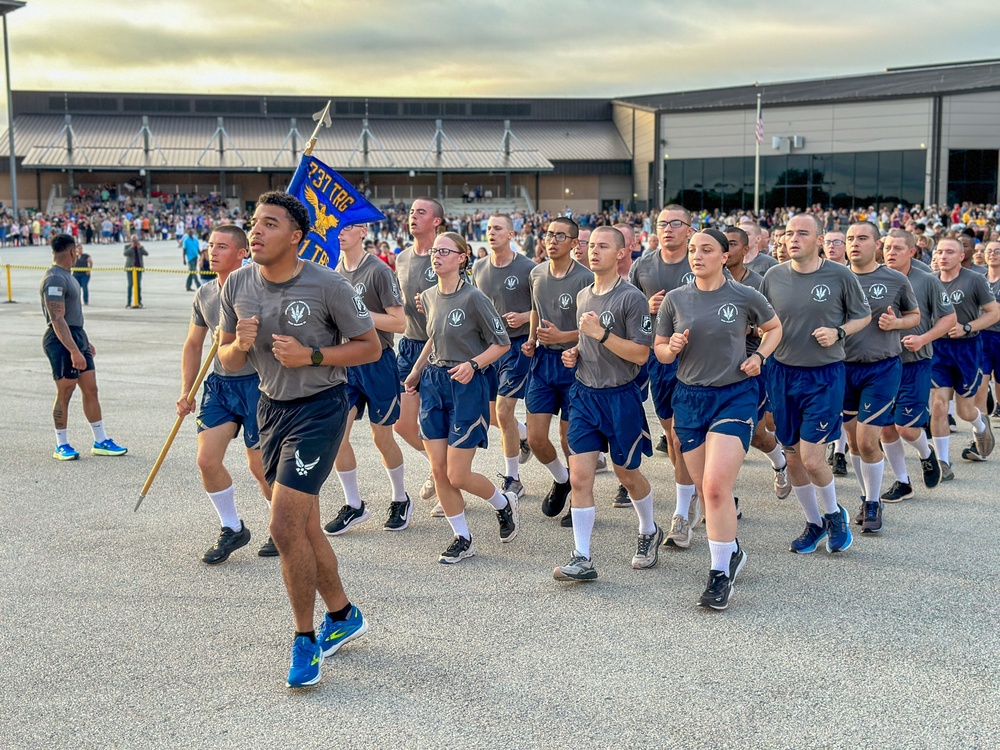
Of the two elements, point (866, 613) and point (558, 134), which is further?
point (558, 134)

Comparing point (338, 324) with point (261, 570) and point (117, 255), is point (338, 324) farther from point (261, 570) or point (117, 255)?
point (117, 255)

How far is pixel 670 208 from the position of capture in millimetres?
8180

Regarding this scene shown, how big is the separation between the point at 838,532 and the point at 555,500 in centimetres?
208

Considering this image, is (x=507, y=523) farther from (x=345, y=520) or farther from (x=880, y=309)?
(x=880, y=309)

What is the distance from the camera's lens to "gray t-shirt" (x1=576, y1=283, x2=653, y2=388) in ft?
21.2

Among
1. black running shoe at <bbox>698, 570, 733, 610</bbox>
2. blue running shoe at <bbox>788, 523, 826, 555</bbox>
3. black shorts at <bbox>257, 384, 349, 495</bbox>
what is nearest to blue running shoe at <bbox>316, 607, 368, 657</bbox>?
black shorts at <bbox>257, 384, 349, 495</bbox>

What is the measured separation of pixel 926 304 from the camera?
8219 mm

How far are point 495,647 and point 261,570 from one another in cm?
194

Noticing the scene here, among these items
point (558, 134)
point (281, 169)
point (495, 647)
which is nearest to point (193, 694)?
point (495, 647)

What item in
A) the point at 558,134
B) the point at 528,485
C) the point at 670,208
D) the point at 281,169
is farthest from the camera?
the point at 558,134

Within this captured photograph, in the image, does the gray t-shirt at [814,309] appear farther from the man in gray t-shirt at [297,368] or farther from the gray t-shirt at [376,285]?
the man in gray t-shirt at [297,368]

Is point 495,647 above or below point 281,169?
below

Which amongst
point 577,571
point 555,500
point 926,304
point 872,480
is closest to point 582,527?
point 577,571

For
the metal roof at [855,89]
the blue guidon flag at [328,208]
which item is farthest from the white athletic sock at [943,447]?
the metal roof at [855,89]
